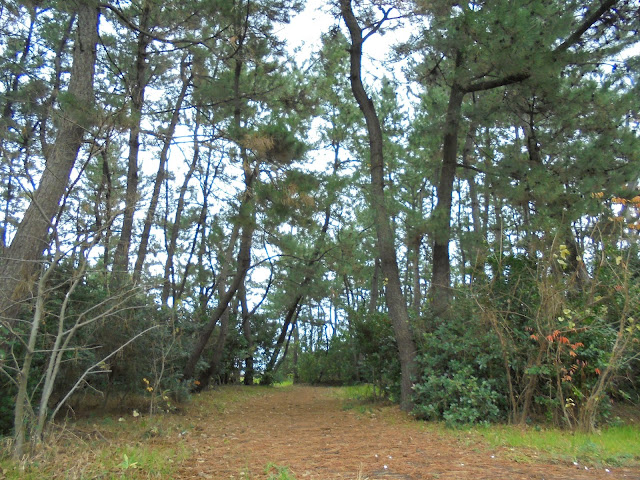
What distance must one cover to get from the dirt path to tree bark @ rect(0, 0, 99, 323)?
2.82m

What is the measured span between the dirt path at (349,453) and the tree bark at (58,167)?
2.82 metres

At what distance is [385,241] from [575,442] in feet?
14.4

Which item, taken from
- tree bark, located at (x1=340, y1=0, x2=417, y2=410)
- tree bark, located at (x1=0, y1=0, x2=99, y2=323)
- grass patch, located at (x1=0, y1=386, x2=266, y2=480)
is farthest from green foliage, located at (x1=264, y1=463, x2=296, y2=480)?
tree bark, located at (x1=340, y1=0, x2=417, y2=410)

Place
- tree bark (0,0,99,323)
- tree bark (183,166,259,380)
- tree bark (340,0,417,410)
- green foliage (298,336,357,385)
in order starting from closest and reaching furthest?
tree bark (0,0,99,323), tree bark (183,166,259,380), tree bark (340,0,417,410), green foliage (298,336,357,385)

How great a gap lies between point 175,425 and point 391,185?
922 centimetres

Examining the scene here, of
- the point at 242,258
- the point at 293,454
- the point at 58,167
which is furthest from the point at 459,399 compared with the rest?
the point at 58,167

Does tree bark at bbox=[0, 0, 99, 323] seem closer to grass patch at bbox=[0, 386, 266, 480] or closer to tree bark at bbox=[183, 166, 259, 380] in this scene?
grass patch at bbox=[0, 386, 266, 480]

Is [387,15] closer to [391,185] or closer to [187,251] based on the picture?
[391,185]

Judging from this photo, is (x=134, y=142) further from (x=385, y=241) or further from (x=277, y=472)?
(x=277, y=472)

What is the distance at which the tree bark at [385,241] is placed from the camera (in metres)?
8.60

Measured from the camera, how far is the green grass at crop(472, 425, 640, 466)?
16.1 feet

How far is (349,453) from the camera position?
17.8 feet

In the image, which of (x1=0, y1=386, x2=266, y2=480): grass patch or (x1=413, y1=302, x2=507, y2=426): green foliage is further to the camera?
(x1=413, y1=302, x2=507, y2=426): green foliage

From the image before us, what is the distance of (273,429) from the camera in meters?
7.75
